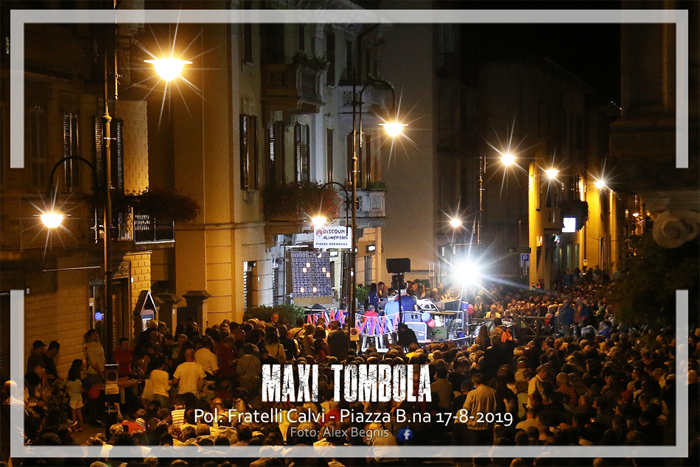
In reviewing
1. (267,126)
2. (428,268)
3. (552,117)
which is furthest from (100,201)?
(552,117)

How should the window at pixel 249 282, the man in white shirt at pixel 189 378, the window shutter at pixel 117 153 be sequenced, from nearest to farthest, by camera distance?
1. the man in white shirt at pixel 189 378
2. the window shutter at pixel 117 153
3. the window at pixel 249 282

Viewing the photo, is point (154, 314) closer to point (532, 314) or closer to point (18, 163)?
point (18, 163)

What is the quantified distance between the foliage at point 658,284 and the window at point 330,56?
27337 mm

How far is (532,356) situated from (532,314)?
1123cm

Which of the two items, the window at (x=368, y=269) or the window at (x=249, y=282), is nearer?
the window at (x=249, y=282)

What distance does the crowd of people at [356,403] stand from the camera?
11938mm

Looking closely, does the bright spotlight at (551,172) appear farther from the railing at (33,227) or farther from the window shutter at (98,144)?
the railing at (33,227)

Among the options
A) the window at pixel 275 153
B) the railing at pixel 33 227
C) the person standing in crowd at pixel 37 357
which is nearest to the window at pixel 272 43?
the window at pixel 275 153

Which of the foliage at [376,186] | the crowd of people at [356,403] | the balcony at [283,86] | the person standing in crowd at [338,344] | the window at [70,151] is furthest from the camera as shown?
the foliage at [376,186]

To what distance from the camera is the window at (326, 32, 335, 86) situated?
126ft

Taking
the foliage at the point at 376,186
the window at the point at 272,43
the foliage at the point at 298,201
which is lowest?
the foliage at the point at 298,201

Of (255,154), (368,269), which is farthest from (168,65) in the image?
(368,269)

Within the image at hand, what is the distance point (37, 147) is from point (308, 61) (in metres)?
11.4

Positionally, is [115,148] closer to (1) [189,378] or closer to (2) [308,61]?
(2) [308,61]
